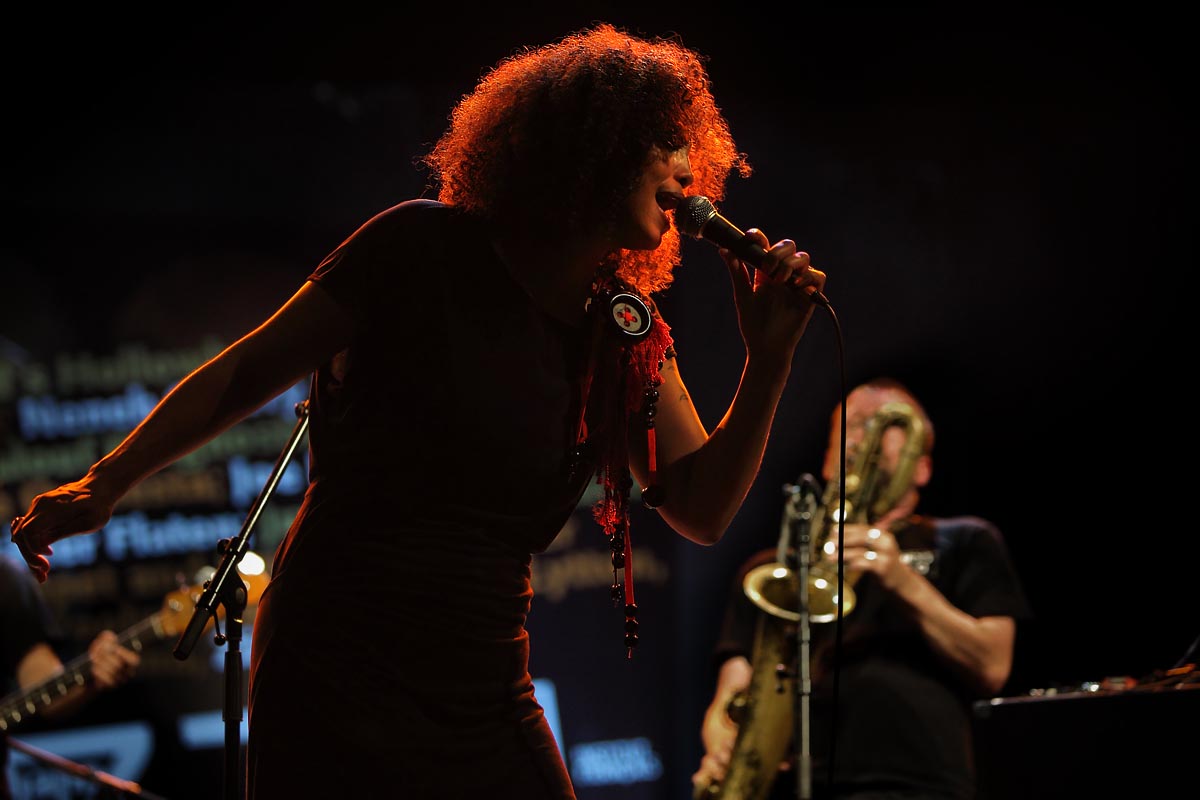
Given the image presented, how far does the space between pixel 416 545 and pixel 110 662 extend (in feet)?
11.3

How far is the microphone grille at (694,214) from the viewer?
1.99 metres

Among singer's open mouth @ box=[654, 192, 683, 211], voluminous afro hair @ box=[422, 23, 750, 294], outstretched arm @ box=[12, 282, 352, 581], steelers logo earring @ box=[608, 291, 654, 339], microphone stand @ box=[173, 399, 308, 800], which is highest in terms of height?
voluminous afro hair @ box=[422, 23, 750, 294]

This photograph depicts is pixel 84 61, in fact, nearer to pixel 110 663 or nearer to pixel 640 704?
pixel 110 663

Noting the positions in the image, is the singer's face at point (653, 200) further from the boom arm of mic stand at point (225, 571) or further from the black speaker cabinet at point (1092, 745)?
the black speaker cabinet at point (1092, 745)

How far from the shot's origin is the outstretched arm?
1.71m

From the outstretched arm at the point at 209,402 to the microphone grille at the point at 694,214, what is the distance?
601mm

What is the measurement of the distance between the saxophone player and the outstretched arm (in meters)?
2.44

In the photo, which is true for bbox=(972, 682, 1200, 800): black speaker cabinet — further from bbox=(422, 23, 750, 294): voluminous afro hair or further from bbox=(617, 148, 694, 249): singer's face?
bbox=(422, 23, 750, 294): voluminous afro hair

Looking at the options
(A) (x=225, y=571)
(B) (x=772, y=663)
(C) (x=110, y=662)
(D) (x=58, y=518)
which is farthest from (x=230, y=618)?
(C) (x=110, y=662)

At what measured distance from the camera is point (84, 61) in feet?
16.2

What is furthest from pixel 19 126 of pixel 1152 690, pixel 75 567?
pixel 1152 690

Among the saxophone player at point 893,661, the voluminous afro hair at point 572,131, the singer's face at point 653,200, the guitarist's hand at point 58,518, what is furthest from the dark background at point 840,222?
the guitarist's hand at point 58,518

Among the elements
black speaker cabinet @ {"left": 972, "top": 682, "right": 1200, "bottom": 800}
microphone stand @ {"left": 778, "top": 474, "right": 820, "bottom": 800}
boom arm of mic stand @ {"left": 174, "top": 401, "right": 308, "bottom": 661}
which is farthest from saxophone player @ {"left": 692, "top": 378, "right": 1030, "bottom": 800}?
boom arm of mic stand @ {"left": 174, "top": 401, "right": 308, "bottom": 661}

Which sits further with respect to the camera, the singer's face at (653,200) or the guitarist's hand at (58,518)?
the singer's face at (653,200)
